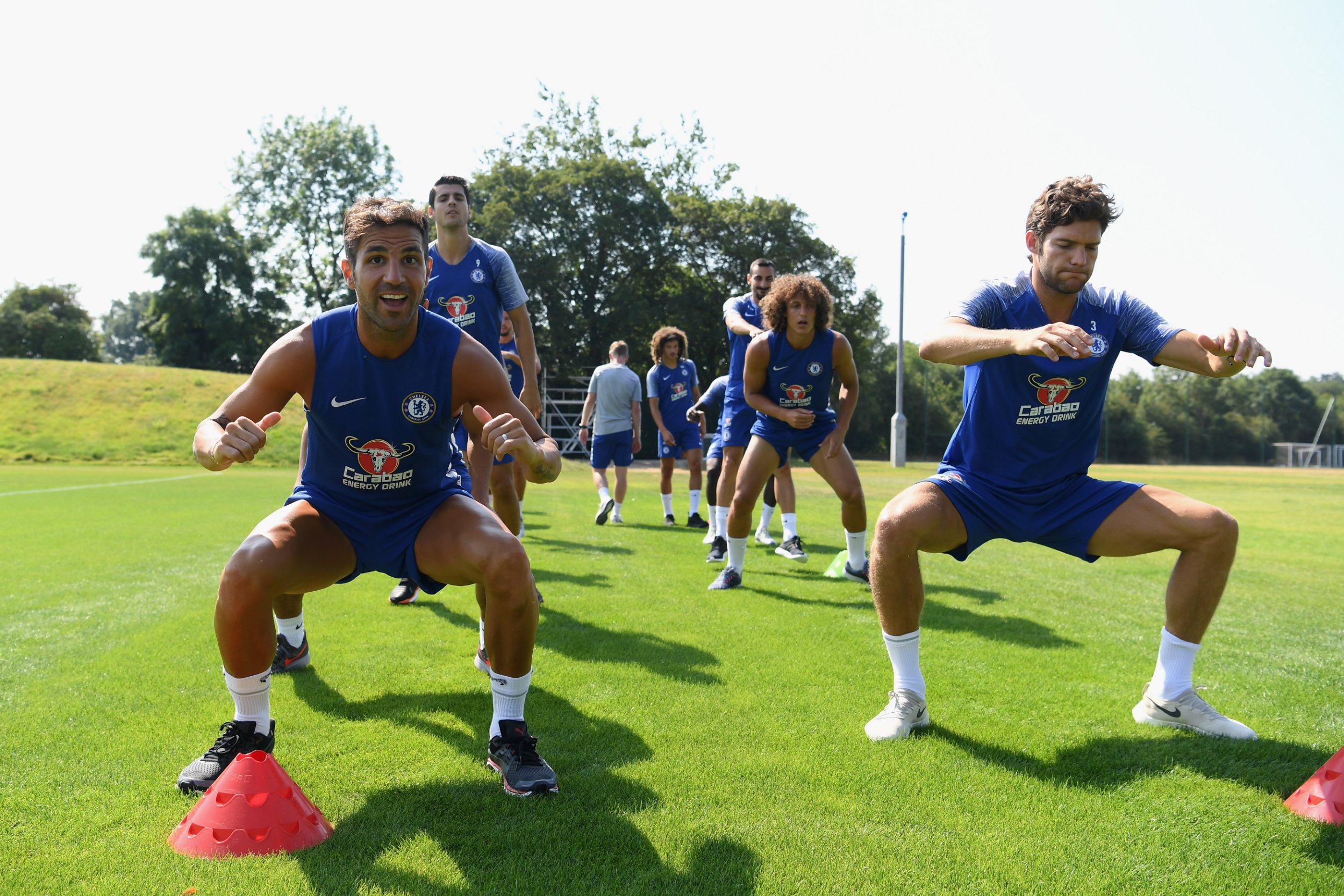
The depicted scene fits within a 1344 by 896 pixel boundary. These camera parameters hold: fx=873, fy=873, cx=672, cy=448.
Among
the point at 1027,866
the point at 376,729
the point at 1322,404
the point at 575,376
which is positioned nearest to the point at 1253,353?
the point at 1027,866

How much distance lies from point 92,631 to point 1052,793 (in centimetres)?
515

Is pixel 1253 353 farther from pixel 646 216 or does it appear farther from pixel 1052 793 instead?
pixel 646 216

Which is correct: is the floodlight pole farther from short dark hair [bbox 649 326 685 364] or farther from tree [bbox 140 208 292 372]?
tree [bbox 140 208 292 372]

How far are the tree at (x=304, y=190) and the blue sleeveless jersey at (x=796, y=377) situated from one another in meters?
52.2

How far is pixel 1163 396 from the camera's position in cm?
4794

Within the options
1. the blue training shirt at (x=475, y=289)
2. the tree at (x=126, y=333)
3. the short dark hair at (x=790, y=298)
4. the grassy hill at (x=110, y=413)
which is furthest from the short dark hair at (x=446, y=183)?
the tree at (x=126, y=333)

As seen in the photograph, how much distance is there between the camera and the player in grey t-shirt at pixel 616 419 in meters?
12.0

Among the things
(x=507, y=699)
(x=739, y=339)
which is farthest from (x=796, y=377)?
(x=507, y=699)

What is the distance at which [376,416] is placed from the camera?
11.1 ft

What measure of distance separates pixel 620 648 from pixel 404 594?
2.01 meters

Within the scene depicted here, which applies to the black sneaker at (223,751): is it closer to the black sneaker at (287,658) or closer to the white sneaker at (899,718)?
the black sneaker at (287,658)

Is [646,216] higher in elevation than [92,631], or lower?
higher

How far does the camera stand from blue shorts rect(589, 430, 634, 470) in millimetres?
11969

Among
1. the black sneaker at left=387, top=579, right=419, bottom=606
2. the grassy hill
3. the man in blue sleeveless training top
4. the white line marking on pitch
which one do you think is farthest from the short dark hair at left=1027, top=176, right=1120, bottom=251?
the grassy hill
